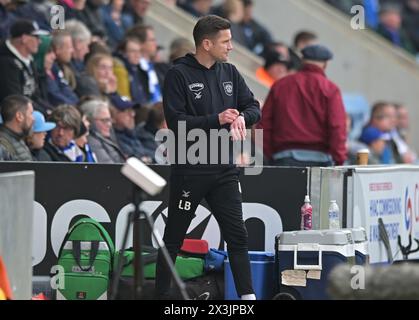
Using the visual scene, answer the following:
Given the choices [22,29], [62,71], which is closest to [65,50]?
[62,71]

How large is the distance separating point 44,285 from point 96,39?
17.7ft

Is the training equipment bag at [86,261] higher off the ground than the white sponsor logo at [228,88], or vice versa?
the white sponsor logo at [228,88]

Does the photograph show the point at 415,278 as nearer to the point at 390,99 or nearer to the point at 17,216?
the point at 17,216

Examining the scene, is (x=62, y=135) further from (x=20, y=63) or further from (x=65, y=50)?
(x=65, y=50)

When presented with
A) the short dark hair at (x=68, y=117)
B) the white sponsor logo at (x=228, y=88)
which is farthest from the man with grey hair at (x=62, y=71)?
the white sponsor logo at (x=228, y=88)

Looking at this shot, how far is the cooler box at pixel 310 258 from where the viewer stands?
1022 centimetres

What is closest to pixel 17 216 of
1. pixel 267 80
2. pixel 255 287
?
pixel 255 287

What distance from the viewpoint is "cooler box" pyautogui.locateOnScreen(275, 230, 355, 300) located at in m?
10.2

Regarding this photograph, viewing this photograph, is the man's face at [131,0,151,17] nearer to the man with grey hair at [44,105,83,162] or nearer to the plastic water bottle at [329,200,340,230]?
the man with grey hair at [44,105,83,162]

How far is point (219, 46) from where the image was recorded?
9.81 metres

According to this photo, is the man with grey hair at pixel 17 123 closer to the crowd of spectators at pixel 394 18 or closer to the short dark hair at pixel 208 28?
the short dark hair at pixel 208 28

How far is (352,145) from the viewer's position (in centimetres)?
1819

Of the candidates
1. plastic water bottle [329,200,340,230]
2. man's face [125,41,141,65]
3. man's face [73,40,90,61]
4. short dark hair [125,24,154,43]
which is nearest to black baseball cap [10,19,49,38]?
man's face [73,40,90,61]

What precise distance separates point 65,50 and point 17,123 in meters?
2.42
